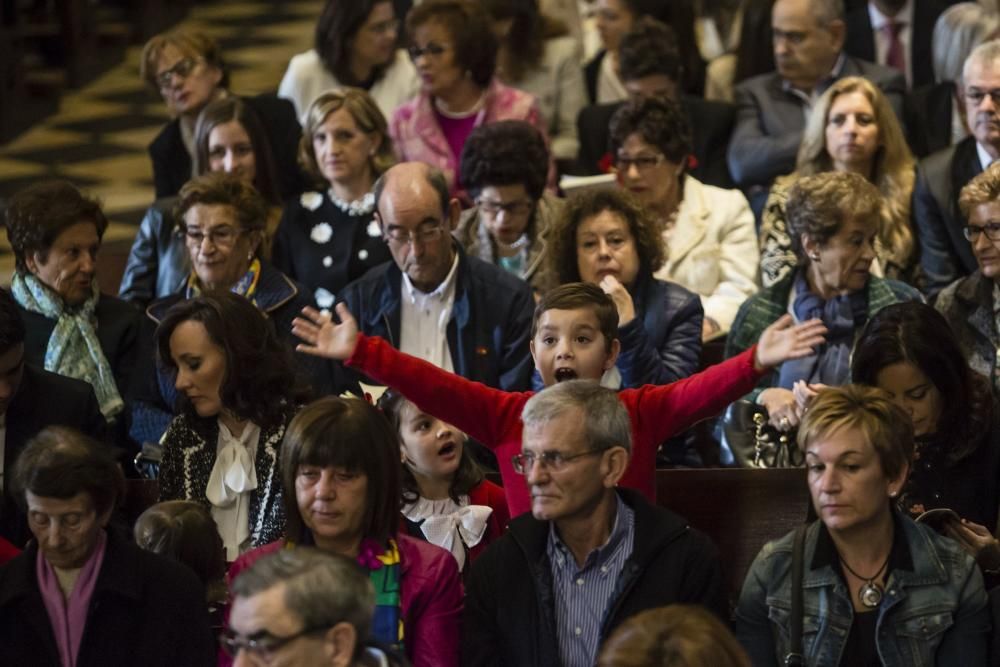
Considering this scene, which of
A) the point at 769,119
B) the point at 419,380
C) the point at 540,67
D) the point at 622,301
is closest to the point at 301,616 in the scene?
the point at 419,380

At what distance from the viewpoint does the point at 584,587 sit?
138 inches

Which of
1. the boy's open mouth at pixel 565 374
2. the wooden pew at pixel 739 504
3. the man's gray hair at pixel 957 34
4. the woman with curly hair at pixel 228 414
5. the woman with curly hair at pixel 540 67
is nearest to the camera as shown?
the boy's open mouth at pixel 565 374

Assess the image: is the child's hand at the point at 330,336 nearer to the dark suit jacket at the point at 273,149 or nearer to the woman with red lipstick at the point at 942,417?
the woman with red lipstick at the point at 942,417

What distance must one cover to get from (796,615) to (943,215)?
216 cm

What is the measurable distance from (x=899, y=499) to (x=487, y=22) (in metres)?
2.82

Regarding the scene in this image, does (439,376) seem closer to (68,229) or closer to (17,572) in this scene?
(17,572)

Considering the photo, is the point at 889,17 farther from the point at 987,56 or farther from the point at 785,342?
the point at 785,342

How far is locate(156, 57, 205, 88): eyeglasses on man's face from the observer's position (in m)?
6.13

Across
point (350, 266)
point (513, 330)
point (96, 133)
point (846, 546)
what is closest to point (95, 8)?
point (96, 133)

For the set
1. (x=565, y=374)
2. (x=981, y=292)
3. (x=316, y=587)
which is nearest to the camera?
(x=316, y=587)

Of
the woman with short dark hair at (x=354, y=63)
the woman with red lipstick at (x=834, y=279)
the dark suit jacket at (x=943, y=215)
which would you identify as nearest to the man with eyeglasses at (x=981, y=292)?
the woman with red lipstick at (x=834, y=279)

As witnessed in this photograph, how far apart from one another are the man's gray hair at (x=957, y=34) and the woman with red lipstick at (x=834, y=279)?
2.00m

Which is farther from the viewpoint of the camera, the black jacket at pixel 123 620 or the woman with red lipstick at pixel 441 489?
the woman with red lipstick at pixel 441 489

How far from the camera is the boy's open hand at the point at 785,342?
11.9 ft
